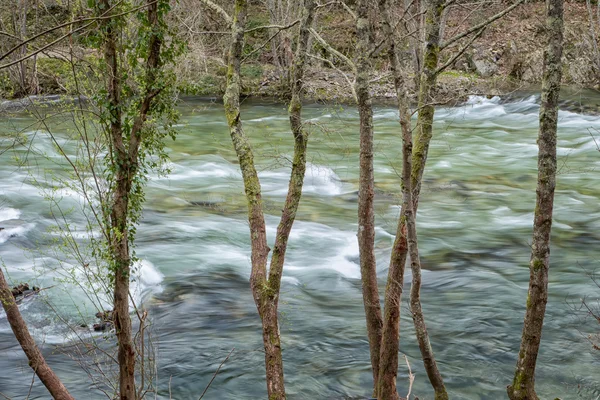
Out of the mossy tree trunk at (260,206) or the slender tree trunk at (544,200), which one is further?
the mossy tree trunk at (260,206)

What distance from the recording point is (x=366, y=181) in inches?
293

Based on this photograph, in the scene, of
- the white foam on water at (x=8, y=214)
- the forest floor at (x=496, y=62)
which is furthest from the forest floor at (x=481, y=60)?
the white foam on water at (x=8, y=214)

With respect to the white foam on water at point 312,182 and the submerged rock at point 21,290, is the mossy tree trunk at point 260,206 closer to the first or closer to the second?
the submerged rock at point 21,290

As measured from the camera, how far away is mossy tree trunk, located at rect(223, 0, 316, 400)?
22.3 feet

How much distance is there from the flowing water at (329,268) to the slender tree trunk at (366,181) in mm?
354

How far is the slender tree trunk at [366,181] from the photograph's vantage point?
22.7 ft

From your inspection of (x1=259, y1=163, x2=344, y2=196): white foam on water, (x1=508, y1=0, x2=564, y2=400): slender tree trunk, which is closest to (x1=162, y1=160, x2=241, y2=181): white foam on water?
(x1=259, y1=163, x2=344, y2=196): white foam on water

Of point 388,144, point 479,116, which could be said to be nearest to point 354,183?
point 388,144

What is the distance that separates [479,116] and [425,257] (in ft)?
43.1

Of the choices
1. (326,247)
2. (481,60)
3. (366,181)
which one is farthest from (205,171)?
(481,60)

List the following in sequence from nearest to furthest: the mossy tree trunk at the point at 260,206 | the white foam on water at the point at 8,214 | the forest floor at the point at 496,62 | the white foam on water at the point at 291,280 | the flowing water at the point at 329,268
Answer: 1. the mossy tree trunk at the point at 260,206
2. the flowing water at the point at 329,268
3. the white foam on water at the point at 291,280
4. the white foam on water at the point at 8,214
5. the forest floor at the point at 496,62

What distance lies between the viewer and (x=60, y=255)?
12438 mm

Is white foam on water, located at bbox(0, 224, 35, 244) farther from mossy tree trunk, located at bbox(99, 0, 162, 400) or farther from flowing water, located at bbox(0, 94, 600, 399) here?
mossy tree trunk, located at bbox(99, 0, 162, 400)

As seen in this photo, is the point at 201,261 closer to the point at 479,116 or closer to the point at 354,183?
the point at 354,183
